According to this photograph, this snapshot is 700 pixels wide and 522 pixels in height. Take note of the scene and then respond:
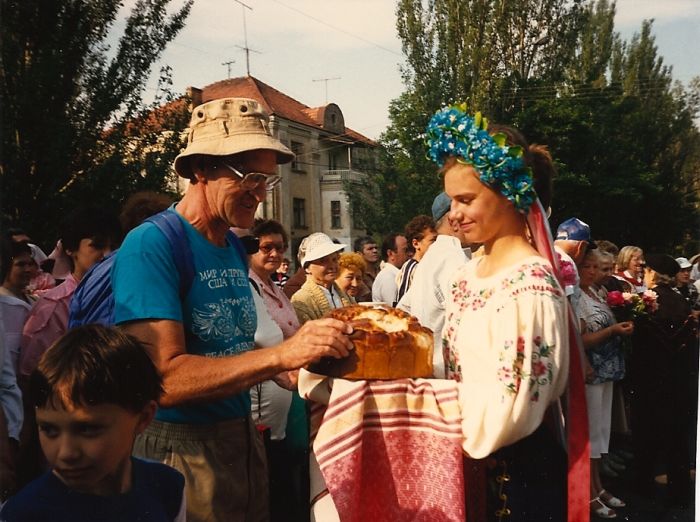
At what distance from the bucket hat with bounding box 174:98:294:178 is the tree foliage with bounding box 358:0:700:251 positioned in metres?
2.06

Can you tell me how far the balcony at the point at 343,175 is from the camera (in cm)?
1373

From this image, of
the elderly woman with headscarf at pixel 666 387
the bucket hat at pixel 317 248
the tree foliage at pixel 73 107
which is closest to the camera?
the tree foliage at pixel 73 107

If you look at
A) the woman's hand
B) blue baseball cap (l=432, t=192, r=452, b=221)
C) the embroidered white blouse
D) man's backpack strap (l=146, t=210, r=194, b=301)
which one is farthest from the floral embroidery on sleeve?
the woman's hand

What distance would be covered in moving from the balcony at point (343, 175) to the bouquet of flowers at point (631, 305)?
25.8ft

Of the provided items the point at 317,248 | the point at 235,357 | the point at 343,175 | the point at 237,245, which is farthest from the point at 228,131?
the point at 343,175

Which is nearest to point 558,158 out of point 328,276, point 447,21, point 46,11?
point 447,21

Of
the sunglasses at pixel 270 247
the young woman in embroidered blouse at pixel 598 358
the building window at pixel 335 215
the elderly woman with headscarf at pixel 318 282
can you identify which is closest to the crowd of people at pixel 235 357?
the sunglasses at pixel 270 247

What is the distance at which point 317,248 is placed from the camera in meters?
5.66

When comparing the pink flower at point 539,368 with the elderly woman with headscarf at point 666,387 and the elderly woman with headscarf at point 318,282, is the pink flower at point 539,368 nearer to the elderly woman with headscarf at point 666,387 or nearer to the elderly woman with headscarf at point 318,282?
the elderly woman with headscarf at point 318,282

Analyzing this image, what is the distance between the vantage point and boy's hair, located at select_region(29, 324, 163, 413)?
1.69 metres

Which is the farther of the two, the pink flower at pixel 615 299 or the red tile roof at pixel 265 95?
the pink flower at pixel 615 299

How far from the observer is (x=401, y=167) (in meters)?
11.4

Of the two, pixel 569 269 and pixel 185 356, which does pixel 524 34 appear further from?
pixel 185 356

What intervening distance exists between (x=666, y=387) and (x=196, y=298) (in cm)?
500
